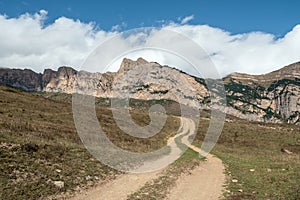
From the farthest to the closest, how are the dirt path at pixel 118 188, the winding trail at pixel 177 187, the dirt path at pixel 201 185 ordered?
1. the dirt path at pixel 201 185
2. the winding trail at pixel 177 187
3. the dirt path at pixel 118 188

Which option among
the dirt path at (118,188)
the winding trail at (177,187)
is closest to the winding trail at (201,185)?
the winding trail at (177,187)

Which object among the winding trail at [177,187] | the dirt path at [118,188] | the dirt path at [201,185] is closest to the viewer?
the dirt path at [118,188]

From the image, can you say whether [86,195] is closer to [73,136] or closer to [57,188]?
[57,188]

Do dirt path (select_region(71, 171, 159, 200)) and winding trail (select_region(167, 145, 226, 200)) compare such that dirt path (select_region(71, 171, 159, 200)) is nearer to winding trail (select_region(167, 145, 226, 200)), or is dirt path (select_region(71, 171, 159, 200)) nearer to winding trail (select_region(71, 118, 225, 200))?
winding trail (select_region(71, 118, 225, 200))

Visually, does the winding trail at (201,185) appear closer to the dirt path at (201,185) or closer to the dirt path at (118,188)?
the dirt path at (201,185)

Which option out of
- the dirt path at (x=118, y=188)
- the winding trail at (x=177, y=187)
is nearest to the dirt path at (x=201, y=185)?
the winding trail at (x=177, y=187)

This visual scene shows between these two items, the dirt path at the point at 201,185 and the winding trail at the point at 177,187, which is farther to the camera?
the dirt path at the point at 201,185

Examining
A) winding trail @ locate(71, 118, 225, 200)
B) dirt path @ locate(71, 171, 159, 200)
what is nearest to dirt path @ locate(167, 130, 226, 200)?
winding trail @ locate(71, 118, 225, 200)

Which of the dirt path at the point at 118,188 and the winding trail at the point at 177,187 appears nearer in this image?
the dirt path at the point at 118,188

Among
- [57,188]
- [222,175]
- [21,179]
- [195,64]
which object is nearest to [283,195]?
[222,175]

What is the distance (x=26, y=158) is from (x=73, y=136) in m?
13.1

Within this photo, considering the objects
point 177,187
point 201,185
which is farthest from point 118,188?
point 201,185

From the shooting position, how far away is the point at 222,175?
2403cm

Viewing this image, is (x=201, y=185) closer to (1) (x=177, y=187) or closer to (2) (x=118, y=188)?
(1) (x=177, y=187)
